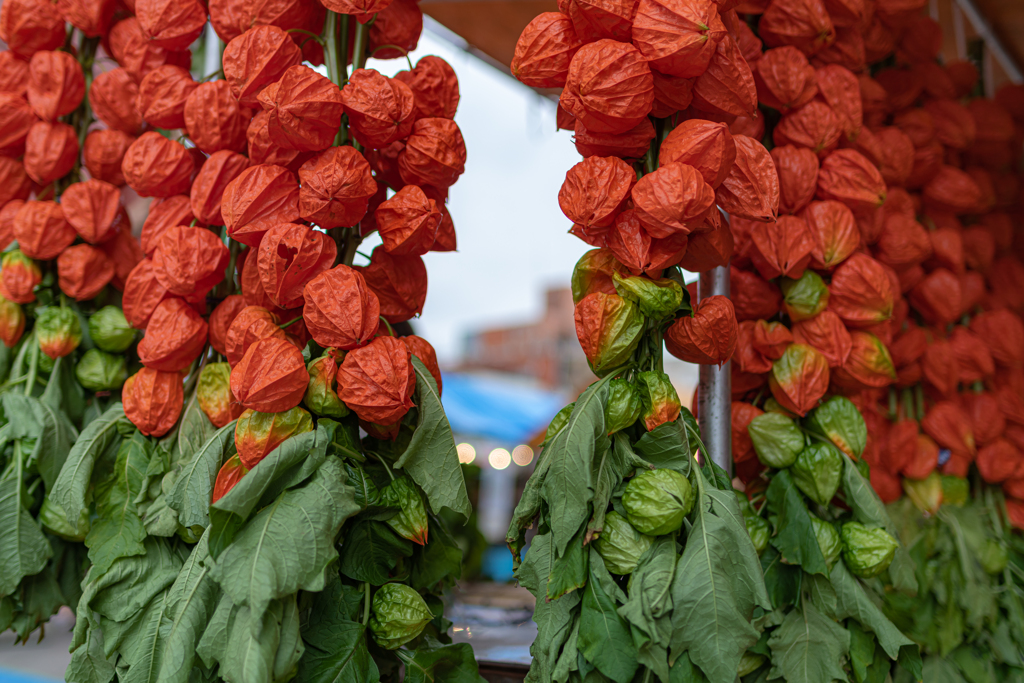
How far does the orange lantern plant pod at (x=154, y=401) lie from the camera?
1.41m

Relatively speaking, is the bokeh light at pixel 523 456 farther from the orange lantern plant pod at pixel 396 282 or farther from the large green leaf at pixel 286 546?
the large green leaf at pixel 286 546

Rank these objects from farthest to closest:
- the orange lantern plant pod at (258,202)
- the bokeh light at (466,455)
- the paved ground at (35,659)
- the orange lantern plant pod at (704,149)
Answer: the bokeh light at (466,455) → the paved ground at (35,659) → the orange lantern plant pod at (258,202) → the orange lantern plant pod at (704,149)

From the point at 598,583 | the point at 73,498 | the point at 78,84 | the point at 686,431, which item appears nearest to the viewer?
the point at 598,583

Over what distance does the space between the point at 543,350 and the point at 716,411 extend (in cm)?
1217

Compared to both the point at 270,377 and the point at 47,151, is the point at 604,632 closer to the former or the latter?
the point at 270,377

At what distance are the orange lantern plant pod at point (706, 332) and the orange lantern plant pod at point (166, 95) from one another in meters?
1.15

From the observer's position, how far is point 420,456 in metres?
1.23

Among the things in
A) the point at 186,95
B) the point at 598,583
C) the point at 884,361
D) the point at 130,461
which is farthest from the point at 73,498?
the point at 884,361

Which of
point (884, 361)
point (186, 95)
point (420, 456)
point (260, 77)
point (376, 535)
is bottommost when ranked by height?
point (376, 535)

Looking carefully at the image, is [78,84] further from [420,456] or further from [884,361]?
[884,361]

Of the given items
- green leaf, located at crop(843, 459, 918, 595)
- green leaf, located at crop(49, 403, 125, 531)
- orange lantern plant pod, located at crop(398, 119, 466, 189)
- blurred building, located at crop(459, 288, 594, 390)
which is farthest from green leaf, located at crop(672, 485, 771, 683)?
blurred building, located at crop(459, 288, 594, 390)

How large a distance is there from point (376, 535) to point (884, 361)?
1160mm

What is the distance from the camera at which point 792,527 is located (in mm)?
1376

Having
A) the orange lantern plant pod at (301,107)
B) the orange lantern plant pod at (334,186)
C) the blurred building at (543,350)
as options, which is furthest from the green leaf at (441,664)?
the blurred building at (543,350)
